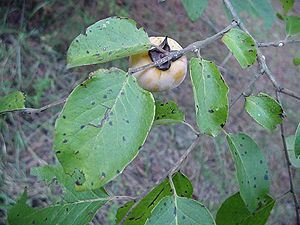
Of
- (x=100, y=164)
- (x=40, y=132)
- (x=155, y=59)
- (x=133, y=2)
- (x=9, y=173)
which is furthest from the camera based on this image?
(x=133, y=2)

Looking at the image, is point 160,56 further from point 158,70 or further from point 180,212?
point 180,212

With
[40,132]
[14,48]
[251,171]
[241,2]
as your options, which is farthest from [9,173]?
[251,171]

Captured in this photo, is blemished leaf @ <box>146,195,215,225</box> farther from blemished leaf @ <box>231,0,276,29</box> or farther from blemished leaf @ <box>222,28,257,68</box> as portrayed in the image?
blemished leaf @ <box>231,0,276,29</box>

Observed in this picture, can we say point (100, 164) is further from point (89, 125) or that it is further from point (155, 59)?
point (155, 59)

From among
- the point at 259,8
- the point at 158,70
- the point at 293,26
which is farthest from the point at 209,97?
the point at 259,8

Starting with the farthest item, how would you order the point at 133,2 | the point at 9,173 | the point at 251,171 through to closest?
1. the point at 133,2
2. the point at 9,173
3. the point at 251,171

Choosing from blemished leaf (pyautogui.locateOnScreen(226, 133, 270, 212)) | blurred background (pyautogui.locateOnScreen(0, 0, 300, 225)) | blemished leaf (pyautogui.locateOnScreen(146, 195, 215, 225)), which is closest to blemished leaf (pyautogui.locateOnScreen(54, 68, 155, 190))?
blemished leaf (pyautogui.locateOnScreen(146, 195, 215, 225))

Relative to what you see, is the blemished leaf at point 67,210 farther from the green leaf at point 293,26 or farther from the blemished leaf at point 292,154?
the green leaf at point 293,26

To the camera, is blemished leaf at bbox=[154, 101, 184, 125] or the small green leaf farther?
the small green leaf
